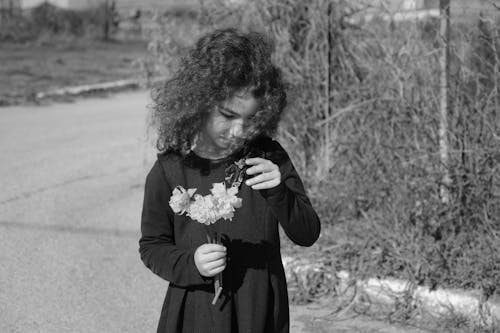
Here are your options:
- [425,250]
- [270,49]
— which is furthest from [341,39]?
[270,49]

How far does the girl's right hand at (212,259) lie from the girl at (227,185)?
8cm

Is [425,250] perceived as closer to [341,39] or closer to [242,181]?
[341,39]

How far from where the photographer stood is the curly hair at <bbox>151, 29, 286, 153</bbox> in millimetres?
2471

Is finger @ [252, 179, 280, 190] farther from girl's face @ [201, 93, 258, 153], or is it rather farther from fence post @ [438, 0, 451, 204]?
fence post @ [438, 0, 451, 204]

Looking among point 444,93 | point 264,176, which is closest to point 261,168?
point 264,176

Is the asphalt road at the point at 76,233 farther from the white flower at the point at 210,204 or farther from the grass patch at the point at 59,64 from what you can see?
the white flower at the point at 210,204

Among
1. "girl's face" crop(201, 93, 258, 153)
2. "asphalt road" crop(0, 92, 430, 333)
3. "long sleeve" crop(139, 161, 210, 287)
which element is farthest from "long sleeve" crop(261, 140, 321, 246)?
"asphalt road" crop(0, 92, 430, 333)

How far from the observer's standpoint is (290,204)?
2.38 m

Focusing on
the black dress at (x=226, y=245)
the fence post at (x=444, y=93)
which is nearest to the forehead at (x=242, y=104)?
the black dress at (x=226, y=245)

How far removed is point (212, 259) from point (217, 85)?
0.50m

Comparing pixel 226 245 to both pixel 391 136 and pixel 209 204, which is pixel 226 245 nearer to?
pixel 209 204

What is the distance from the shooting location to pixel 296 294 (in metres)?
4.72

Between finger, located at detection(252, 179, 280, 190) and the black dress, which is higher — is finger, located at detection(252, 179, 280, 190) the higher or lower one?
the higher one

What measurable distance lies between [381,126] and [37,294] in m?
2.19
